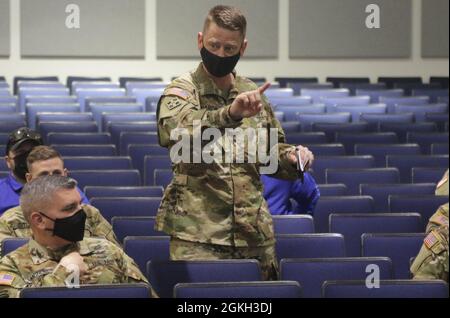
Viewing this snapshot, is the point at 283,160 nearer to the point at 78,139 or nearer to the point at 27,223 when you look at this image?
the point at 27,223

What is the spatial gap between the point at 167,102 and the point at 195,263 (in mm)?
631

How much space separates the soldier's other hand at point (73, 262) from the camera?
3.47 metres

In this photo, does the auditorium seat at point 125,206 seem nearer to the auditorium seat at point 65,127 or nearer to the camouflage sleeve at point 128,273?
the camouflage sleeve at point 128,273

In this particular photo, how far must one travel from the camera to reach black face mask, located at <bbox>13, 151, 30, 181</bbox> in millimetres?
5066

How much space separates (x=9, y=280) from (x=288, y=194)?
8.39ft

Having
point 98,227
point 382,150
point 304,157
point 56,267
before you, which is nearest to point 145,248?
point 98,227

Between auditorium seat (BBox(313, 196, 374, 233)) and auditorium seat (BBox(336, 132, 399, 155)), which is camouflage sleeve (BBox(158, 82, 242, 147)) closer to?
auditorium seat (BBox(313, 196, 374, 233))

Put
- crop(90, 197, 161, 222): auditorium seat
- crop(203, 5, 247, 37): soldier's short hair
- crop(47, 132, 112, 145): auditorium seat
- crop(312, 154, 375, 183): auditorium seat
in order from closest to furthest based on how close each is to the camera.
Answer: crop(203, 5, 247, 37): soldier's short hair → crop(90, 197, 161, 222): auditorium seat → crop(312, 154, 375, 183): auditorium seat → crop(47, 132, 112, 145): auditorium seat

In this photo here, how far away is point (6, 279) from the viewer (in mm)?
3510

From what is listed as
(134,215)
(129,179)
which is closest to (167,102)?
(134,215)

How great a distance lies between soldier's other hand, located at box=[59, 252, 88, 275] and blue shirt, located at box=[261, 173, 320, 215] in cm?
233

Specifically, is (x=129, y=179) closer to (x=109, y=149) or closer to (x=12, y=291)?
(x=109, y=149)

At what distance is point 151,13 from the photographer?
1573cm

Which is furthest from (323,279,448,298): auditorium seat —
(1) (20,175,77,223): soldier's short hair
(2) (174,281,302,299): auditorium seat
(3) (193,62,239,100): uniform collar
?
(1) (20,175,77,223): soldier's short hair
